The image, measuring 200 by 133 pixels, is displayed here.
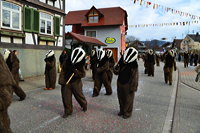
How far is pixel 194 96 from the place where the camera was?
7.77m

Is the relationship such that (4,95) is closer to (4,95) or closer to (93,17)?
(4,95)

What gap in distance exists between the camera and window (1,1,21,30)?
10688mm

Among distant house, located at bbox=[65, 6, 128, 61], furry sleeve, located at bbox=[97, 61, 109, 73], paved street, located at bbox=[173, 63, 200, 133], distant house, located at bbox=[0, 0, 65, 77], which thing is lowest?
paved street, located at bbox=[173, 63, 200, 133]

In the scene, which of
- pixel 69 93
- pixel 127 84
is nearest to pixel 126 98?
pixel 127 84

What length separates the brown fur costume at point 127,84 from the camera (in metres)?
4.78

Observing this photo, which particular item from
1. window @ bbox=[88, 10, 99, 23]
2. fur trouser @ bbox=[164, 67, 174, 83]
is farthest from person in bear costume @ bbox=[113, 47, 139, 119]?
window @ bbox=[88, 10, 99, 23]

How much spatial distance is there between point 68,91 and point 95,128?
129 centimetres

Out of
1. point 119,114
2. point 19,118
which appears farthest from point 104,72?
point 19,118

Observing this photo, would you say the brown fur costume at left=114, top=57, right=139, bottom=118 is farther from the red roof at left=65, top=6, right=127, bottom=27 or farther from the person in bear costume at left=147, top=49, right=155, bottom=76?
the red roof at left=65, top=6, right=127, bottom=27

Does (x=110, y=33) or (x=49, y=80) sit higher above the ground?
(x=110, y=33)

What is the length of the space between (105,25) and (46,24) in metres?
15.9

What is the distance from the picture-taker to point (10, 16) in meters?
11.1

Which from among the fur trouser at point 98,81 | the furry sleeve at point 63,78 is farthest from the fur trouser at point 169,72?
the furry sleeve at point 63,78

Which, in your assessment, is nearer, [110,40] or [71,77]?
[71,77]
